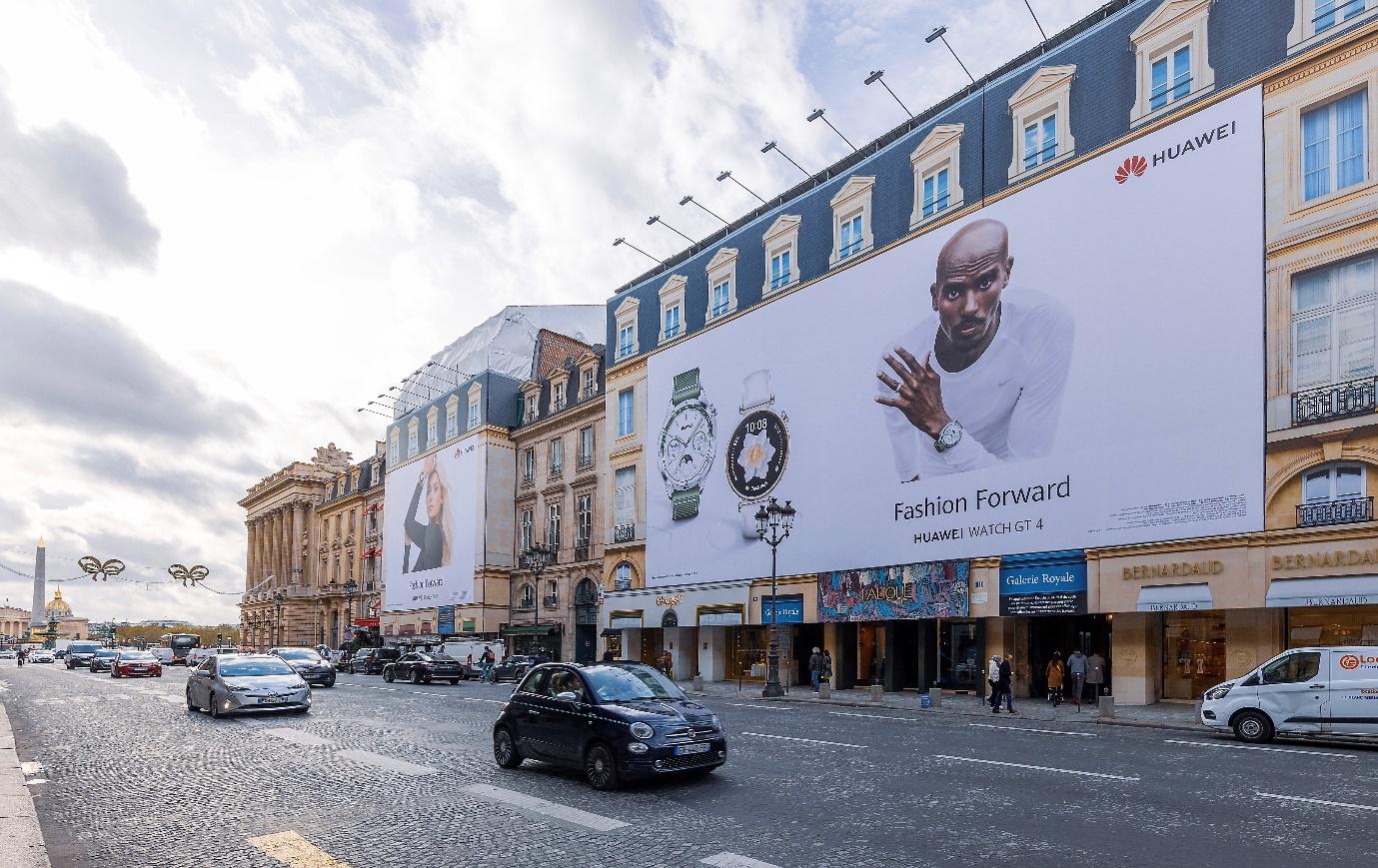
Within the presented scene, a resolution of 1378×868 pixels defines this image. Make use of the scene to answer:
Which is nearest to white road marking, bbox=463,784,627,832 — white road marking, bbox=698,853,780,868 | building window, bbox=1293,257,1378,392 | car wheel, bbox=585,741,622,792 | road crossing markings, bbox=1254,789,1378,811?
car wheel, bbox=585,741,622,792

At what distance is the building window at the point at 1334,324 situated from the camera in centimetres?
2425

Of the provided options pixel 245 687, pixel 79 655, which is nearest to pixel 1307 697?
pixel 245 687

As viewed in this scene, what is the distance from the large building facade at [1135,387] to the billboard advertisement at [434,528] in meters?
22.4

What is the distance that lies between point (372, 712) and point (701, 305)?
90.6ft

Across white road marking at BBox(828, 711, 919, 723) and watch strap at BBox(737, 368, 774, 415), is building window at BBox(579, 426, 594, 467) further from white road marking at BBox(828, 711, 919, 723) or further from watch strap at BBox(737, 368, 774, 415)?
white road marking at BBox(828, 711, 919, 723)

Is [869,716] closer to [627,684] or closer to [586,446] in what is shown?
[627,684]

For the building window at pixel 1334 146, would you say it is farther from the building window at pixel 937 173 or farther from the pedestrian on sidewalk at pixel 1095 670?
the pedestrian on sidewalk at pixel 1095 670

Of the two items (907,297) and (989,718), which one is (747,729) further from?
(907,297)

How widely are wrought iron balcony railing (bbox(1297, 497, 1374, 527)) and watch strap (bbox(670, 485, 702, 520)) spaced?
24694 millimetres

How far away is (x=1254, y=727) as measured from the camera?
1805cm

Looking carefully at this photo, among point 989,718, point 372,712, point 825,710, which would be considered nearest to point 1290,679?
point 989,718

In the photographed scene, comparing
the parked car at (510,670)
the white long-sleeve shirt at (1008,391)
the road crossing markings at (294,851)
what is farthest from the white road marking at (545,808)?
the parked car at (510,670)

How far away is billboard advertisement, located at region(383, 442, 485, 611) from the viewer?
6300 cm

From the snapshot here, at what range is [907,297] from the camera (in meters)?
35.6
